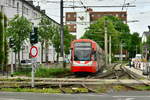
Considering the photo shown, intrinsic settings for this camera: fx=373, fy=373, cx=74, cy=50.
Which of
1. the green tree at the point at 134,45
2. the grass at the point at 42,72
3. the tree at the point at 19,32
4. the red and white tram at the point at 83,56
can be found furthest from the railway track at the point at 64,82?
the green tree at the point at 134,45

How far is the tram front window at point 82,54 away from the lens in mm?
33031

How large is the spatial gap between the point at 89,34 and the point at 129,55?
34324 mm

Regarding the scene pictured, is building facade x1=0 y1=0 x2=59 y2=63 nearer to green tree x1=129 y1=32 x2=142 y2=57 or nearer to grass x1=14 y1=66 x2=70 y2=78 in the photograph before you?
grass x1=14 y1=66 x2=70 y2=78

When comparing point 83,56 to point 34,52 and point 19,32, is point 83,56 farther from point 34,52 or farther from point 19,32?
point 34,52

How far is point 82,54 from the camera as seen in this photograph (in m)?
33.2

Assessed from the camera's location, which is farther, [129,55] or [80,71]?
[129,55]

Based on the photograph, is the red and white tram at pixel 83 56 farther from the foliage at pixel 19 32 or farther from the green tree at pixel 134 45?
the green tree at pixel 134 45

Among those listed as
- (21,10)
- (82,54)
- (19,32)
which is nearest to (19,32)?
(19,32)

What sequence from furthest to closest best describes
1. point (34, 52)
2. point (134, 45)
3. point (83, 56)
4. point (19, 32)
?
point (134, 45), point (19, 32), point (83, 56), point (34, 52)

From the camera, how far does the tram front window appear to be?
3303 centimetres

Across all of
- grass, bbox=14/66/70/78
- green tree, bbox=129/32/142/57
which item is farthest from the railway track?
green tree, bbox=129/32/142/57

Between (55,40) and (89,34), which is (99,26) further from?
(55,40)

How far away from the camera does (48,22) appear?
55656mm

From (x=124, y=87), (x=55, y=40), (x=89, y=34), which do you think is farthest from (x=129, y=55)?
(x=124, y=87)
